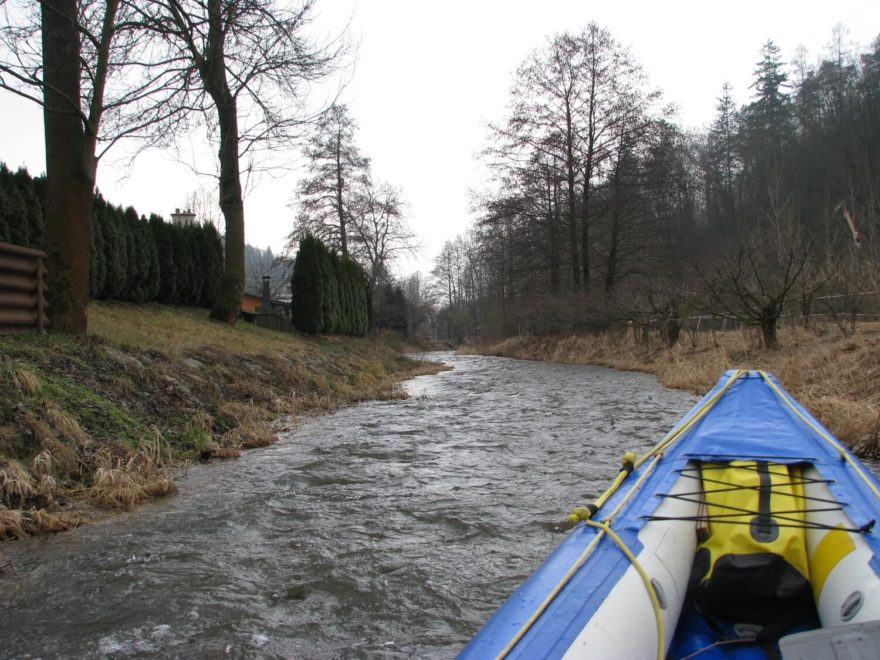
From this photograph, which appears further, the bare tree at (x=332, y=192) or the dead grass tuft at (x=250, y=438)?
the bare tree at (x=332, y=192)

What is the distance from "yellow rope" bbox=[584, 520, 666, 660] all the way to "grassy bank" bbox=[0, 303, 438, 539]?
3245mm

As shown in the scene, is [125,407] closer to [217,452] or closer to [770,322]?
[217,452]

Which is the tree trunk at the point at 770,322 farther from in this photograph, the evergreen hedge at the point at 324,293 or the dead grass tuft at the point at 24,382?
the evergreen hedge at the point at 324,293

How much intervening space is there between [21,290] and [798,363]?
398 inches

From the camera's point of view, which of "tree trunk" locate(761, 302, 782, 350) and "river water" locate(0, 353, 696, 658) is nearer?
"river water" locate(0, 353, 696, 658)

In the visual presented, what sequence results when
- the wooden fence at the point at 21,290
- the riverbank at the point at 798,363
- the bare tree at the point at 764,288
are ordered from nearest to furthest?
the riverbank at the point at 798,363, the wooden fence at the point at 21,290, the bare tree at the point at 764,288

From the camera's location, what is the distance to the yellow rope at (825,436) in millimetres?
2725

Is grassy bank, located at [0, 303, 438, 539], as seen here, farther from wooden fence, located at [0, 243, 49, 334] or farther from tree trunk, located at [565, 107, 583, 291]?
tree trunk, located at [565, 107, 583, 291]

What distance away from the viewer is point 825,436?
3.41 metres

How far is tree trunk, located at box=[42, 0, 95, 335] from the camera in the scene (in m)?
7.01

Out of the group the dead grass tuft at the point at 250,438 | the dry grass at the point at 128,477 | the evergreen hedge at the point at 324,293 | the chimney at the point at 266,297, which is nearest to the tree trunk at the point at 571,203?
the evergreen hedge at the point at 324,293

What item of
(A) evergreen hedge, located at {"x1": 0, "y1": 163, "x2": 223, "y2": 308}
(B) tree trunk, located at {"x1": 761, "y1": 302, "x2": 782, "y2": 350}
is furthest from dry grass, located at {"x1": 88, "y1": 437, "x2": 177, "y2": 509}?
(B) tree trunk, located at {"x1": 761, "y1": 302, "x2": 782, "y2": 350}

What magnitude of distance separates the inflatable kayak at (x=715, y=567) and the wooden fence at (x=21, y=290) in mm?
6356

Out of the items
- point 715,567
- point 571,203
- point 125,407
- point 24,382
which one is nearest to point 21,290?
point 125,407
